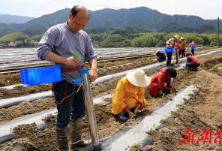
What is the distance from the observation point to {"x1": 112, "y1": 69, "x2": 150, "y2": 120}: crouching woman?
3.47m

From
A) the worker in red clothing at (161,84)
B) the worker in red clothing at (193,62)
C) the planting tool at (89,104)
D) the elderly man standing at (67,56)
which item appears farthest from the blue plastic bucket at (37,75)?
the worker in red clothing at (193,62)

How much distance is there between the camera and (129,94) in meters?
3.72

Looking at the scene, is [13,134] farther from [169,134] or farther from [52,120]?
[169,134]

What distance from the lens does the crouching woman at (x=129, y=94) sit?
347 centimetres

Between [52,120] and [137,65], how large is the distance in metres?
7.40

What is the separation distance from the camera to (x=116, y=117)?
3.88 meters

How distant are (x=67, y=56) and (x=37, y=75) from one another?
45 cm

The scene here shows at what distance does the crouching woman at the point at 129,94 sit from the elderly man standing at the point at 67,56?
1.12 meters

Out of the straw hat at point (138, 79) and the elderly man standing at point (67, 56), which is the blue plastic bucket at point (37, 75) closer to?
the elderly man standing at point (67, 56)

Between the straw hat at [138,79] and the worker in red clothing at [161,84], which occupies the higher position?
the straw hat at [138,79]

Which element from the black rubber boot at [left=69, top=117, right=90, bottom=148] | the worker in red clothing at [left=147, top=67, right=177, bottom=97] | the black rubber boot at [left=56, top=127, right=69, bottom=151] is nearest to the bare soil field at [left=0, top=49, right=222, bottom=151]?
the black rubber boot at [left=69, top=117, right=90, bottom=148]

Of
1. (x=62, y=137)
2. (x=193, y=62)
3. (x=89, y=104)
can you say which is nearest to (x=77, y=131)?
(x=62, y=137)

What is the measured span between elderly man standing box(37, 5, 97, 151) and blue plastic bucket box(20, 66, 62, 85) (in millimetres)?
132

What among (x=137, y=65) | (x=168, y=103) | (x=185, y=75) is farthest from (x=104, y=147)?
(x=137, y=65)
